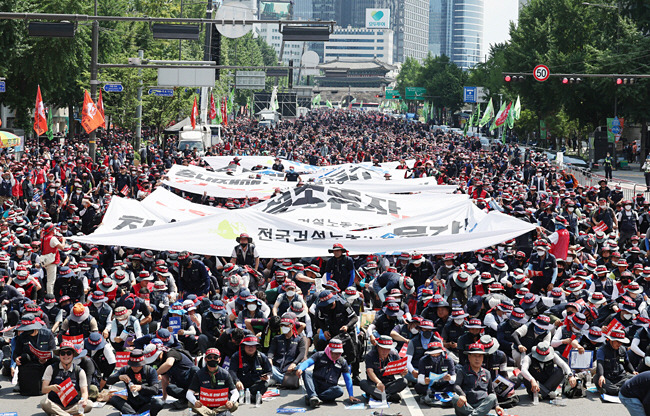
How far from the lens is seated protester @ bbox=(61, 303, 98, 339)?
13836 mm

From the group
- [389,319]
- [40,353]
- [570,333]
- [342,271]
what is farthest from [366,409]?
[342,271]

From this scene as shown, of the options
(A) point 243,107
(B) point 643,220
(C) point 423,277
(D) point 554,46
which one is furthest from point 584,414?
(A) point 243,107

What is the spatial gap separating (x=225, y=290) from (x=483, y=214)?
7.98m

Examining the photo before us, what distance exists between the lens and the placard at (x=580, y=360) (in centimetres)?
1419

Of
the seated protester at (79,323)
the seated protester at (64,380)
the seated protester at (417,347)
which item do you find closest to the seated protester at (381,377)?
the seated protester at (417,347)

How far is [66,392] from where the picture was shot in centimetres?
1216

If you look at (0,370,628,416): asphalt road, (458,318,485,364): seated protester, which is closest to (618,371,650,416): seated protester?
(0,370,628,416): asphalt road

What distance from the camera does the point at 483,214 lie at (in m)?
22.2

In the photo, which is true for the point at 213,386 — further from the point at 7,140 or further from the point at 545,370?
the point at 7,140

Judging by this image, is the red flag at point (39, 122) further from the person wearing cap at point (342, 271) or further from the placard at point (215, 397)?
the placard at point (215, 397)

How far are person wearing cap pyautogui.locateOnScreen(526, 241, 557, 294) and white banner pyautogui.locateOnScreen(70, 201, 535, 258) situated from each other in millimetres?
814

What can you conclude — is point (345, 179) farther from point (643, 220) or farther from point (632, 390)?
point (632, 390)

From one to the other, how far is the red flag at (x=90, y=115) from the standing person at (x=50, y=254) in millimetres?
14706

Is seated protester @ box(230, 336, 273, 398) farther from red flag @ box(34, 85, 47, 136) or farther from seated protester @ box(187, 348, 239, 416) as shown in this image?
red flag @ box(34, 85, 47, 136)
